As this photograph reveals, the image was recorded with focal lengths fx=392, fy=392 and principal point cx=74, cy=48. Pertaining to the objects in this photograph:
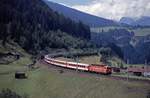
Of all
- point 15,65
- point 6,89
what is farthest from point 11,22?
point 6,89

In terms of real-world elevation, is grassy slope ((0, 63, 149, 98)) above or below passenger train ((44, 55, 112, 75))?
below

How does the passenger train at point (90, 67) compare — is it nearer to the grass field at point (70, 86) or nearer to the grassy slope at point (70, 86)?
the grass field at point (70, 86)

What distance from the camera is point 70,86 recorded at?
8475cm

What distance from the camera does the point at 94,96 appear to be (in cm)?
7438

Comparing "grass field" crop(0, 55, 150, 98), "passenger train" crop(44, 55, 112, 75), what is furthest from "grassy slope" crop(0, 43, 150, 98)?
"passenger train" crop(44, 55, 112, 75)

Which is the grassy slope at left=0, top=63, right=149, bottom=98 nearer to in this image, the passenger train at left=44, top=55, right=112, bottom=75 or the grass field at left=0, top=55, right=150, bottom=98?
the grass field at left=0, top=55, right=150, bottom=98

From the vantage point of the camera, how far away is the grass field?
72200mm

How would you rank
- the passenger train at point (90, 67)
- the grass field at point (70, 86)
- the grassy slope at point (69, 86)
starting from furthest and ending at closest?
the passenger train at point (90, 67) < the grassy slope at point (69, 86) < the grass field at point (70, 86)

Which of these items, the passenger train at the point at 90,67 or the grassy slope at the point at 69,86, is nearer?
the grassy slope at the point at 69,86

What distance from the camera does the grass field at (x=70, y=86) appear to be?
72.2m

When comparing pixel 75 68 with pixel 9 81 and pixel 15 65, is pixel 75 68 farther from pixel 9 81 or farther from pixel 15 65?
pixel 15 65

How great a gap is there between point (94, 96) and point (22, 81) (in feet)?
90.3

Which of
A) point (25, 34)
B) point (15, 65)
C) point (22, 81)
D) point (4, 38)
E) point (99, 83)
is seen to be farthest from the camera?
point (25, 34)

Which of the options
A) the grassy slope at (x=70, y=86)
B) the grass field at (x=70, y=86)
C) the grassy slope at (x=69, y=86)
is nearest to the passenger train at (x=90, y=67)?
the grass field at (x=70, y=86)
